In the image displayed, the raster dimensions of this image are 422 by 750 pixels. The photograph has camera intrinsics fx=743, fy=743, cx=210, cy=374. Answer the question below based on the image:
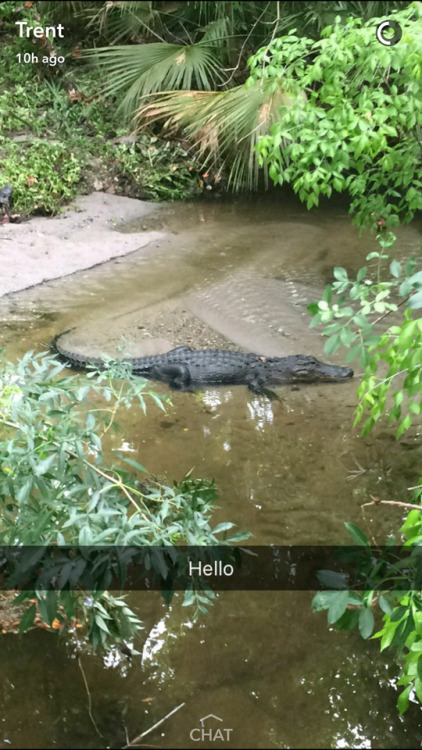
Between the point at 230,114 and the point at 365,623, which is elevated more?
the point at 230,114

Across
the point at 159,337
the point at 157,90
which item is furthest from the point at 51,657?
the point at 157,90

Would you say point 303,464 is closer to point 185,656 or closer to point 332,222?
point 185,656

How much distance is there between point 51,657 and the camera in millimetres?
2492

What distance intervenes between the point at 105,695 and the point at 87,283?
143 inches

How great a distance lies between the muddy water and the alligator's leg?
0.09 metres

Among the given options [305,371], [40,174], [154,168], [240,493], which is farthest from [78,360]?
[154,168]

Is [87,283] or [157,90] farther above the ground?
[157,90]

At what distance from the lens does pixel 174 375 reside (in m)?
4.34

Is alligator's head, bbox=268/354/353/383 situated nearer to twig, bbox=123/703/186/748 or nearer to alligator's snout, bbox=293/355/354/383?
alligator's snout, bbox=293/355/354/383

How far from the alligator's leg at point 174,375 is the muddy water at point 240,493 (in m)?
0.09

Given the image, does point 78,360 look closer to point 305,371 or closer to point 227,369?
point 227,369

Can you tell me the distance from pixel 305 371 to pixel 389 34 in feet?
6.11

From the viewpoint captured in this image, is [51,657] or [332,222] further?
[332,222]
